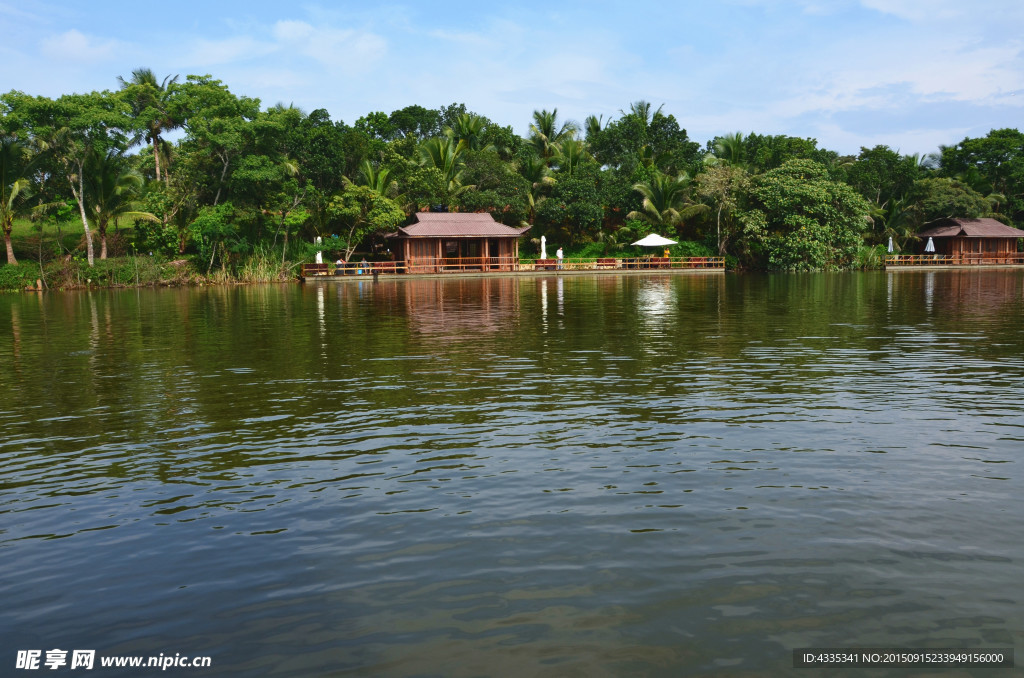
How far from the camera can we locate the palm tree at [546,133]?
66.1m

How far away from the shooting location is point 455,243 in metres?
58.3

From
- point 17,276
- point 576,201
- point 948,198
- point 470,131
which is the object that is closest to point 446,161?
point 470,131

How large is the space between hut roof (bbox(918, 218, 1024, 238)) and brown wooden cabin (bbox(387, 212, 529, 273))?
1441 inches

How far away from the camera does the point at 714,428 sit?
9.48 m

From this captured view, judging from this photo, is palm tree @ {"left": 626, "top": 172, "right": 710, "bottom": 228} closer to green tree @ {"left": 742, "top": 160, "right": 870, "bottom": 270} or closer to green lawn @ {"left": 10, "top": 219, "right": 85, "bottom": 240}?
green tree @ {"left": 742, "top": 160, "right": 870, "bottom": 270}

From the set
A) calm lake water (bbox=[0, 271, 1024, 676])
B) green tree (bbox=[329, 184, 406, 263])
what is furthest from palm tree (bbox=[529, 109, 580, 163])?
calm lake water (bbox=[0, 271, 1024, 676])

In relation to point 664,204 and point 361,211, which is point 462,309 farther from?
point 664,204

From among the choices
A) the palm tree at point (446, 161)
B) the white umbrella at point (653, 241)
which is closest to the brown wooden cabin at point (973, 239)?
the white umbrella at point (653, 241)

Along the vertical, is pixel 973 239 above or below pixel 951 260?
above

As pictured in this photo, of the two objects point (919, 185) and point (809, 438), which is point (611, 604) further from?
point (919, 185)

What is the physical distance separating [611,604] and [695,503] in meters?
2.04

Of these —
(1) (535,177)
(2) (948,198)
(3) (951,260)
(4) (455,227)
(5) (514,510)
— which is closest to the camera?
(5) (514,510)

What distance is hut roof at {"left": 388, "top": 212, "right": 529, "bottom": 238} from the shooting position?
5341 centimetres

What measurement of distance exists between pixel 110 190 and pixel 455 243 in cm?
2329
